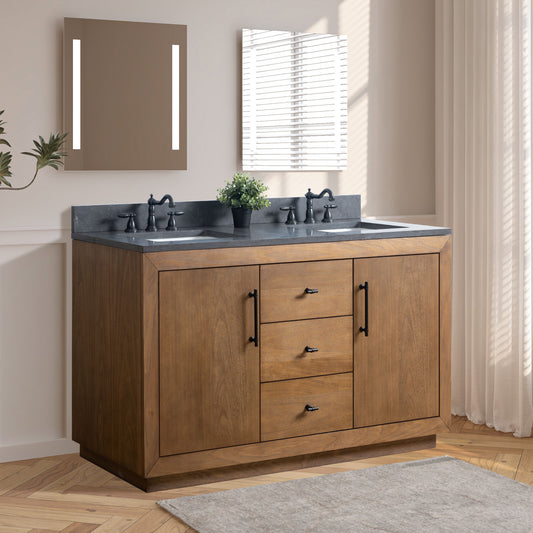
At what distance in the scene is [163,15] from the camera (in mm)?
3850

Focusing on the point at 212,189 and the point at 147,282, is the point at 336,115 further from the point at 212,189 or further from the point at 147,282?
the point at 147,282

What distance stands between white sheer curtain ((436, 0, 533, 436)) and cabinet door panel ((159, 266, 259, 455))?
51.8 inches

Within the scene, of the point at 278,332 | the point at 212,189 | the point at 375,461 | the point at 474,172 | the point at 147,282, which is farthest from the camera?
the point at 474,172

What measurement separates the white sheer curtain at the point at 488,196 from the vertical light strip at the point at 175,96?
1327mm

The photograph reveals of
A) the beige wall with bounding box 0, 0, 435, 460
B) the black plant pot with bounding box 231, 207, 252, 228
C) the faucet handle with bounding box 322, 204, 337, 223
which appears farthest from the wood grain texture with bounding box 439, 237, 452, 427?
the black plant pot with bounding box 231, 207, 252, 228

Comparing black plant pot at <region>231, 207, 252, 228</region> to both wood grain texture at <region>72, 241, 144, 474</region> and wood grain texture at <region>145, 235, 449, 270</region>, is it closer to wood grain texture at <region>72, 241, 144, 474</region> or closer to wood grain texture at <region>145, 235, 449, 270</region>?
wood grain texture at <region>145, 235, 449, 270</region>

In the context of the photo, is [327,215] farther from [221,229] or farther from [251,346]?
[251,346]

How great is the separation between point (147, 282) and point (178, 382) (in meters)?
0.39

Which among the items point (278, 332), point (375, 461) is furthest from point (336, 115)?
point (375, 461)

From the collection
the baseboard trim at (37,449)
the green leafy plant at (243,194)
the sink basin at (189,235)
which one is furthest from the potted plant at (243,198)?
the baseboard trim at (37,449)

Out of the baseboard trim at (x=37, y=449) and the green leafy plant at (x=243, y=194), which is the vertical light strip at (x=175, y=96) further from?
the baseboard trim at (x=37, y=449)

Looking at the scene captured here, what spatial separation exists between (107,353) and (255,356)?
0.56 m

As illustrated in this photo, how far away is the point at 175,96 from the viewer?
12.7 ft

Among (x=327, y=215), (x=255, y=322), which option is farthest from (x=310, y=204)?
(x=255, y=322)
